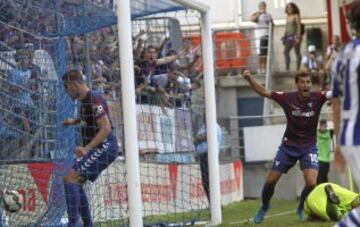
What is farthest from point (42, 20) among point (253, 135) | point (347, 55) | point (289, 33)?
point (289, 33)

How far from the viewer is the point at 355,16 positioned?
773cm

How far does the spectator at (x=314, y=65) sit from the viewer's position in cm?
2542

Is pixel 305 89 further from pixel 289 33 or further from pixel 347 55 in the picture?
pixel 289 33

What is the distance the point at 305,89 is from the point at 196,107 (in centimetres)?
277

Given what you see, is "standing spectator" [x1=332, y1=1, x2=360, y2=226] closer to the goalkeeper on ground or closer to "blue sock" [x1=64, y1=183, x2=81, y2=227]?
"blue sock" [x1=64, y1=183, x2=81, y2=227]

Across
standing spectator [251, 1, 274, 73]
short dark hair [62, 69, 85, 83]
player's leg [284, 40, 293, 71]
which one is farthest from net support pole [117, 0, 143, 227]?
player's leg [284, 40, 293, 71]

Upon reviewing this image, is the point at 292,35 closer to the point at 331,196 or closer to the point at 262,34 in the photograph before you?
the point at 262,34

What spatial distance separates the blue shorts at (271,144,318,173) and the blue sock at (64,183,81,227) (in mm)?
3064

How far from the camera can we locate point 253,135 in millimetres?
24016

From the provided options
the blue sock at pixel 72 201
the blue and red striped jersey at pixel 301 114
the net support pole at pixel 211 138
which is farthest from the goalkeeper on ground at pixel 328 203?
the blue sock at pixel 72 201

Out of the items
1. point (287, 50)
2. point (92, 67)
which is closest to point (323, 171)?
point (287, 50)

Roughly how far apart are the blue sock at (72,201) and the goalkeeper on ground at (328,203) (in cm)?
353

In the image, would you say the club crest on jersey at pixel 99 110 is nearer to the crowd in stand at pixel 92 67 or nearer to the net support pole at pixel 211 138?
the crowd in stand at pixel 92 67

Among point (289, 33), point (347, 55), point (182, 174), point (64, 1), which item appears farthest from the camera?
point (289, 33)
